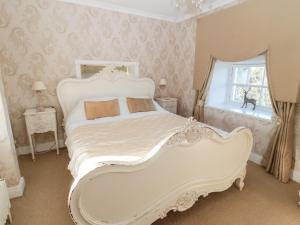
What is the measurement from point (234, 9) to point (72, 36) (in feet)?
8.45

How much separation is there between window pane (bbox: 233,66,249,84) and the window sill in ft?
1.55

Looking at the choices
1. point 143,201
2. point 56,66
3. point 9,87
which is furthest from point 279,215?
point 9,87

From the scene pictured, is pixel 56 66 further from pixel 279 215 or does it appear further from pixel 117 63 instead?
pixel 279 215

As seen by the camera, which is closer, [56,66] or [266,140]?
[266,140]

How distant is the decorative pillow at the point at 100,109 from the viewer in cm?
274

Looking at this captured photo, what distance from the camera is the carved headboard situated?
9.77ft

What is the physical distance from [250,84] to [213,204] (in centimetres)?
216

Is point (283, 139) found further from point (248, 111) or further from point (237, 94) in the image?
point (237, 94)

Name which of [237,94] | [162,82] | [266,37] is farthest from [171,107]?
[266,37]

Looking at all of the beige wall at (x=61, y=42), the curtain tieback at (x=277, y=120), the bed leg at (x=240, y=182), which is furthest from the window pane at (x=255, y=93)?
the bed leg at (x=240, y=182)

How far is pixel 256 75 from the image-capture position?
3043mm

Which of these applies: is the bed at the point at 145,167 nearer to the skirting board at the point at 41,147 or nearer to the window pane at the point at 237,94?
the skirting board at the point at 41,147

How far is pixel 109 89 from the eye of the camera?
3285 millimetres

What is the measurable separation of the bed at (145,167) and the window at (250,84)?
1.36 m
